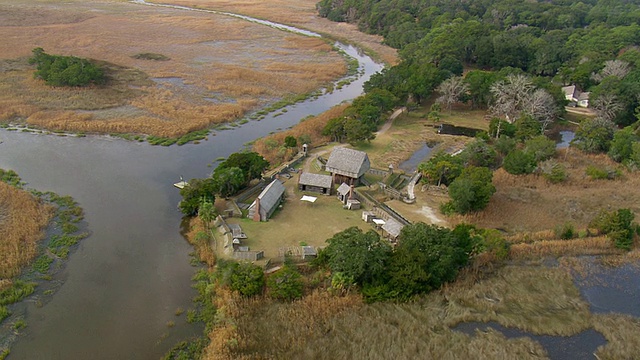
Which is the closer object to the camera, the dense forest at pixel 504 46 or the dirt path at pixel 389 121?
the dirt path at pixel 389 121

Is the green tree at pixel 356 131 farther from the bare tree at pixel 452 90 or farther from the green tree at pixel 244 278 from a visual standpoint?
the green tree at pixel 244 278

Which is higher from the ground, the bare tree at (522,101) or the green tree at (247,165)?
the bare tree at (522,101)

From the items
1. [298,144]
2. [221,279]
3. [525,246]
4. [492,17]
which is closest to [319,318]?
[221,279]

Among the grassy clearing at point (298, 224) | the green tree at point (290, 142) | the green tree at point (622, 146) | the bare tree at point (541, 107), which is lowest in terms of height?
the grassy clearing at point (298, 224)

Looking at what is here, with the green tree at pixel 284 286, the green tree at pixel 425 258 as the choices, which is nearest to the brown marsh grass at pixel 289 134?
the green tree at pixel 284 286

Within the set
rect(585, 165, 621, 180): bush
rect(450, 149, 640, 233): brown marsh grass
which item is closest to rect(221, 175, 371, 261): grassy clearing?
rect(450, 149, 640, 233): brown marsh grass

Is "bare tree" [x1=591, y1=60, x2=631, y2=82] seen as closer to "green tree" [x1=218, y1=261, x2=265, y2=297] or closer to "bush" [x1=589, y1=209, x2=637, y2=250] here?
"bush" [x1=589, y1=209, x2=637, y2=250]
